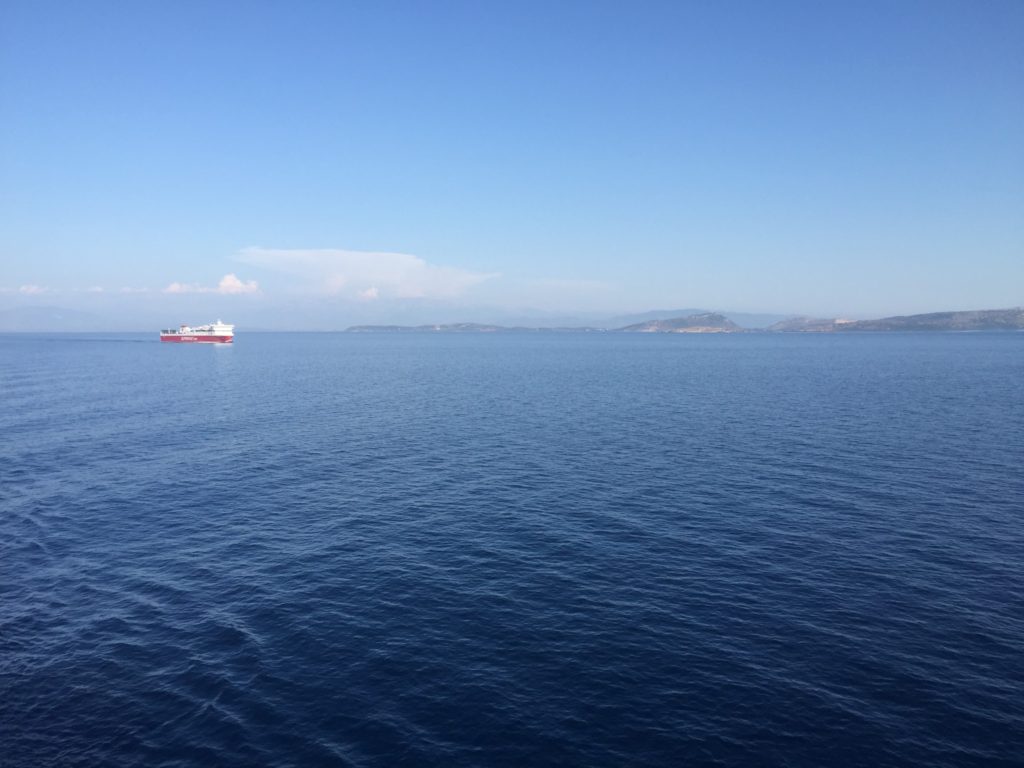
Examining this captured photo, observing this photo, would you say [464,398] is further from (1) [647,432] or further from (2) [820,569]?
(2) [820,569]

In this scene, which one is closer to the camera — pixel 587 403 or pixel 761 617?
pixel 761 617

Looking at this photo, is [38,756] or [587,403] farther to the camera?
[587,403]

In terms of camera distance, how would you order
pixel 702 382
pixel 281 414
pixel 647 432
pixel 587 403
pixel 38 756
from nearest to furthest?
pixel 38 756, pixel 647 432, pixel 281 414, pixel 587 403, pixel 702 382

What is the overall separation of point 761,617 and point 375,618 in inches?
1075

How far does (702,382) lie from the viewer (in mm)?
178500

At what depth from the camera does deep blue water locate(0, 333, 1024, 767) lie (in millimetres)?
31219

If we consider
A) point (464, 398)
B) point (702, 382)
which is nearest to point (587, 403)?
point (464, 398)

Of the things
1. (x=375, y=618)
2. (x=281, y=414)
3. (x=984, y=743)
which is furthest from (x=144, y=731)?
(x=281, y=414)

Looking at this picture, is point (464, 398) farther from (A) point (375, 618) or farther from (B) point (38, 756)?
(B) point (38, 756)

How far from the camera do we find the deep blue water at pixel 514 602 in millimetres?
31219

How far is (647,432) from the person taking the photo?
102 metres

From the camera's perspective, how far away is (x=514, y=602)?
44438 millimetres

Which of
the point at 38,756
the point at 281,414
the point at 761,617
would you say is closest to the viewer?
the point at 38,756

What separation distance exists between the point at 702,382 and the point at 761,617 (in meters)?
143
